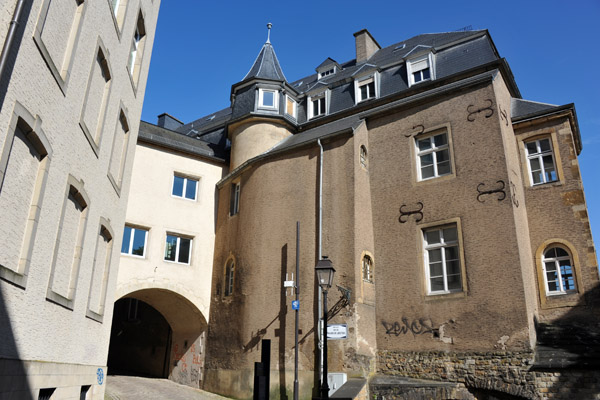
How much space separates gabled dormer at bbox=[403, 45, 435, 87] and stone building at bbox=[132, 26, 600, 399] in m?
0.04

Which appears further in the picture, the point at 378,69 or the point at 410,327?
the point at 378,69

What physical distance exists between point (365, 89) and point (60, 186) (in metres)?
13.7

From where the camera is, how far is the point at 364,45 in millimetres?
24922

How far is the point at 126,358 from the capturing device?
24.4m

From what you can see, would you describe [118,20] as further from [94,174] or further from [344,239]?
[344,239]

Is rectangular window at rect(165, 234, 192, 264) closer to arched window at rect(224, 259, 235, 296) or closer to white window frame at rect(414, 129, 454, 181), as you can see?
arched window at rect(224, 259, 235, 296)

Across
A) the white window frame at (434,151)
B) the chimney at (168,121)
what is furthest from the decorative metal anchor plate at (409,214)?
the chimney at (168,121)

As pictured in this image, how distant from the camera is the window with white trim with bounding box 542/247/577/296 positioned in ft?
46.3

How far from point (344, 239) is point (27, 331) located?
9220 mm

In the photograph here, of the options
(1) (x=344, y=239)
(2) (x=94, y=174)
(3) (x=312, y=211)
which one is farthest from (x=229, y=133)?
(2) (x=94, y=174)

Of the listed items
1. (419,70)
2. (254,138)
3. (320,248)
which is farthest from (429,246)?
(254,138)

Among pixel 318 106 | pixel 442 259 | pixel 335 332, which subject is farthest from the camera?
pixel 318 106

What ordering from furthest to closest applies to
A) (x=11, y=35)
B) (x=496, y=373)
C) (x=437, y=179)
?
1. (x=437, y=179)
2. (x=496, y=373)
3. (x=11, y=35)

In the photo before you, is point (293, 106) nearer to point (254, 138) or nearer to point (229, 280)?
point (254, 138)
